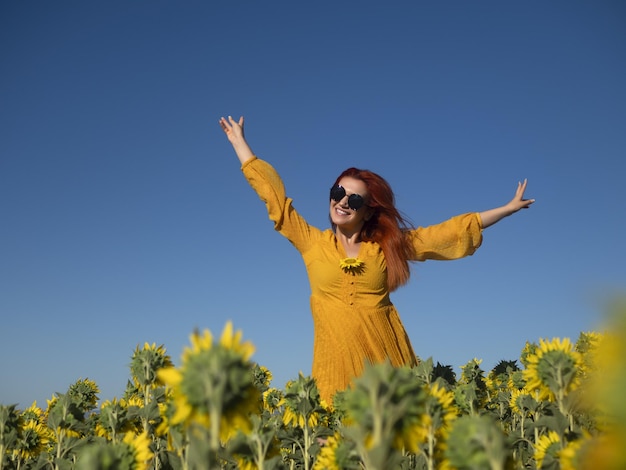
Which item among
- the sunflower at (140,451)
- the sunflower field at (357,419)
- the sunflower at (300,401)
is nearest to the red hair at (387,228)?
the sunflower field at (357,419)

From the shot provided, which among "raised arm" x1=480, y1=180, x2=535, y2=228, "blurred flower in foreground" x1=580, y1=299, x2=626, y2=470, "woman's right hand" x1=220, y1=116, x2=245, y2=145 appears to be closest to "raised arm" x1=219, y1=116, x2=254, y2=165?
"woman's right hand" x1=220, y1=116, x2=245, y2=145

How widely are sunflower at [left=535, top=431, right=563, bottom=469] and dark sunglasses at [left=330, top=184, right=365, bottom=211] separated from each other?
5025 millimetres

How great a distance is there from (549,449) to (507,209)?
17.2 ft

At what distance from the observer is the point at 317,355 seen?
7.73 metres

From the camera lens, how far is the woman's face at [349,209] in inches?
324

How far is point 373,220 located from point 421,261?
1078 mm

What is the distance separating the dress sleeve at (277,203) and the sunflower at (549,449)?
540 cm

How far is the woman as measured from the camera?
744cm

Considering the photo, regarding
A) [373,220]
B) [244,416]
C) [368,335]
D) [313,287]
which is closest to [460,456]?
[244,416]

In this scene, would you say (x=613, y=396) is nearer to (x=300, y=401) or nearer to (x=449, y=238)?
(x=300, y=401)

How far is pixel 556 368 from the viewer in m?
3.15

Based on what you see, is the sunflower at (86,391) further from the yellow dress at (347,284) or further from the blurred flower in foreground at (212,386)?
the blurred flower in foreground at (212,386)

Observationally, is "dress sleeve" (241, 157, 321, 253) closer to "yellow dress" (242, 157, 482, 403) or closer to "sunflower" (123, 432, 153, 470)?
"yellow dress" (242, 157, 482, 403)

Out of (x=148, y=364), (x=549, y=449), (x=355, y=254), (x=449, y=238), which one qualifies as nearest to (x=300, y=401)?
(x=148, y=364)
